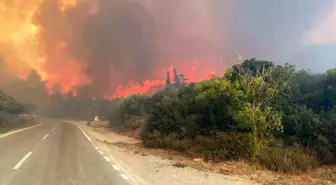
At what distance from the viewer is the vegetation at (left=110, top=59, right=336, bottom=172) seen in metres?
15.0

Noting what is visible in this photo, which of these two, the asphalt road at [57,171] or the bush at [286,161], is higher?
the bush at [286,161]

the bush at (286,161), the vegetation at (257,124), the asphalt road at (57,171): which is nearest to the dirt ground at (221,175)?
the bush at (286,161)

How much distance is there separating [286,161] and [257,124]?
9.77 feet

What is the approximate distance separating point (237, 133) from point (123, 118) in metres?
38.3

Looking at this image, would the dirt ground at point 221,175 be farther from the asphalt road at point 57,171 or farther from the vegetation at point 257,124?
the asphalt road at point 57,171

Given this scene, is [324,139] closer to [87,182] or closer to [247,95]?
[247,95]

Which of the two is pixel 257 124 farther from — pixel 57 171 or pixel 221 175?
pixel 57 171

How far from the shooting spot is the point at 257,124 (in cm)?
1552

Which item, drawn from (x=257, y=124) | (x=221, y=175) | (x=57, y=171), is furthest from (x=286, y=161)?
(x=57, y=171)

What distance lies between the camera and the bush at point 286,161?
12.8 metres

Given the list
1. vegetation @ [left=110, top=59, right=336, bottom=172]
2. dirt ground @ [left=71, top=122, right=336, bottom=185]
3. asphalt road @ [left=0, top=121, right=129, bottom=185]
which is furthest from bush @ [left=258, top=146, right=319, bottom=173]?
asphalt road @ [left=0, top=121, right=129, bottom=185]

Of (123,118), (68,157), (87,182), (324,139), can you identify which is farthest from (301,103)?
(123,118)

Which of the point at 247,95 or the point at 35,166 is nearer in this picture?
the point at 35,166

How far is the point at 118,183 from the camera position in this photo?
9.59m
